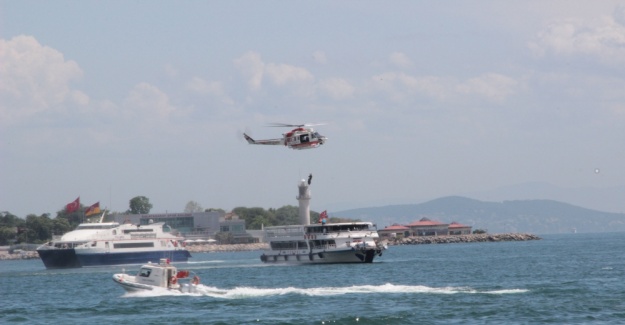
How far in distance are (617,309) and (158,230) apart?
9634cm

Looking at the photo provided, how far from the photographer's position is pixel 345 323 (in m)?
49.3

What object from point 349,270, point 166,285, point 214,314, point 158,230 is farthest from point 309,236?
point 214,314

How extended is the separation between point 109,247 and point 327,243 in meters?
35.3

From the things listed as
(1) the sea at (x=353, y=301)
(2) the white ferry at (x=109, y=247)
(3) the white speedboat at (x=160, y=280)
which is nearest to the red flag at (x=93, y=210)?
(2) the white ferry at (x=109, y=247)

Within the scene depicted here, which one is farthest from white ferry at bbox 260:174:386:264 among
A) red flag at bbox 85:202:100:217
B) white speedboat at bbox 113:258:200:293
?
white speedboat at bbox 113:258:200:293

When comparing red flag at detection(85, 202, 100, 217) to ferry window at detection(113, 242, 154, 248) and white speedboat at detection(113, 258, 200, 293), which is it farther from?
white speedboat at detection(113, 258, 200, 293)

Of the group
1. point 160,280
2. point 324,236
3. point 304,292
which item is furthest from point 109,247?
point 304,292

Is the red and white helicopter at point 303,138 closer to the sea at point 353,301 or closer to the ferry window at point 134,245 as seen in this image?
the sea at point 353,301

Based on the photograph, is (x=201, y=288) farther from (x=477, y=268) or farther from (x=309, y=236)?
(x=309, y=236)

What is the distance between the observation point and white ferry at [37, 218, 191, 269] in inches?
5128

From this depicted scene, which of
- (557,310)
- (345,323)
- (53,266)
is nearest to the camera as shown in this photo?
(345,323)

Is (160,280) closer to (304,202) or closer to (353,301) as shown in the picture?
(353,301)

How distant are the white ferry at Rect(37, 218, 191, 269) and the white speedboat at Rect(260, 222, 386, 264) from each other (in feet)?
89.6

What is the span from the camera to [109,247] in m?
133
